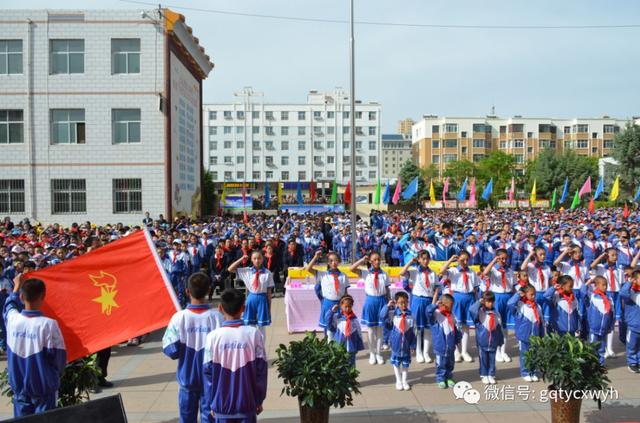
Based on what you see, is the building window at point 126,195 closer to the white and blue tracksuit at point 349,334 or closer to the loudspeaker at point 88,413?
the white and blue tracksuit at point 349,334

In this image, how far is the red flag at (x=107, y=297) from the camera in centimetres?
559

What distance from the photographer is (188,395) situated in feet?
17.9

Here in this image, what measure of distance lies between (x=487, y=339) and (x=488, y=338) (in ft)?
0.09

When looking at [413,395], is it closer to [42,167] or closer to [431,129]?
[42,167]

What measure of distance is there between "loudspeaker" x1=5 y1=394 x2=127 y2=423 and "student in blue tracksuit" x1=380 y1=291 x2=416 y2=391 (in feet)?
16.5

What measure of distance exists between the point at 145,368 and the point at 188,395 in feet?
13.5

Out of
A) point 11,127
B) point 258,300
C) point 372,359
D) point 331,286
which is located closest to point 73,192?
point 11,127

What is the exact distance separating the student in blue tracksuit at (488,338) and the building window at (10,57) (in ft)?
84.9

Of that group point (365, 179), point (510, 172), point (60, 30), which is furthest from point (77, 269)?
point (365, 179)

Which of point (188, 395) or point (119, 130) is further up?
point (119, 130)

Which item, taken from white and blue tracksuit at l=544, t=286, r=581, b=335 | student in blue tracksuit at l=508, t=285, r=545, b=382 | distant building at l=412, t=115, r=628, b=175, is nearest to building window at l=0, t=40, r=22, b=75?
student in blue tracksuit at l=508, t=285, r=545, b=382

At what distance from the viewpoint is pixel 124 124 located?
26.7 meters

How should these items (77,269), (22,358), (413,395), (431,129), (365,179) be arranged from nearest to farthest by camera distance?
(22,358) → (77,269) → (413,395) → (365,179) → (431,129)

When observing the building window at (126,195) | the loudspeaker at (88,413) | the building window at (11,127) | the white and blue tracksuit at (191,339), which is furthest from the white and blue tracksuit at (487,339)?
the building window at (11,127)
